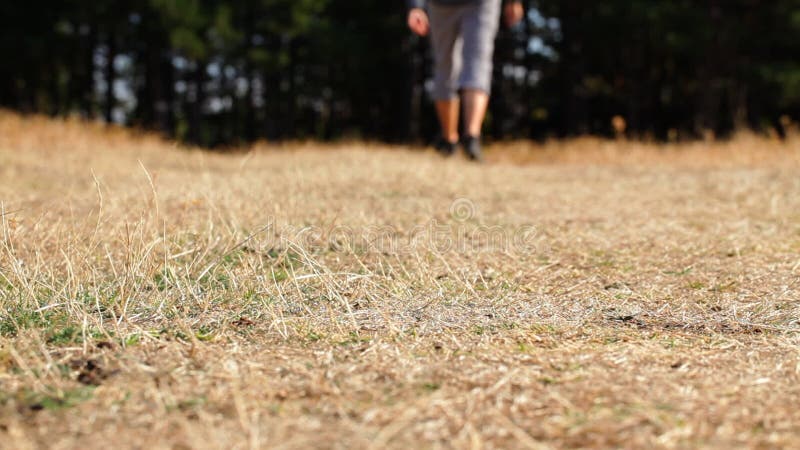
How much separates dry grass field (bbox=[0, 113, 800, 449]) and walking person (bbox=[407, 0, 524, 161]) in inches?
93.6

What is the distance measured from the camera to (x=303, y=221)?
2.63 metres

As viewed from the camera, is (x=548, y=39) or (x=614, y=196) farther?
(x=548, y=39)

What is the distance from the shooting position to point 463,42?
5133 mm

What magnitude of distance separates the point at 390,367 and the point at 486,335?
26cm

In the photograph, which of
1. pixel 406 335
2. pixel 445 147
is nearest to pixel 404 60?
pixel 445 147

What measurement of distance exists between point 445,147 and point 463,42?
90 centimetres

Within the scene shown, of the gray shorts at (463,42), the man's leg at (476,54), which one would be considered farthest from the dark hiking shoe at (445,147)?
the man's leg at (476,54)

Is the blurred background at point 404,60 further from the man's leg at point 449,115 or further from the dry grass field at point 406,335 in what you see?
the dry grass field at point 406,335

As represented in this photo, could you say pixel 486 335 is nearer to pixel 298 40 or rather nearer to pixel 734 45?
pixel 734 45

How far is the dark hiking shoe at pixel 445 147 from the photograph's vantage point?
5.67 metres

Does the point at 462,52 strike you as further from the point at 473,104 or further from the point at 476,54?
the point at 473,104

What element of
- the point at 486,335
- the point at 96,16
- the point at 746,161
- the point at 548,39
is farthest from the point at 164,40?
the point at 486,335

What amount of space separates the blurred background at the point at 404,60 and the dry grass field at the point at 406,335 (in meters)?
9.23

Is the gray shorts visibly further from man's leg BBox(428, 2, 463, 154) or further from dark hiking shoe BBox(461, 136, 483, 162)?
dark hiking shoe BBox(461, 136, 483, 162)
